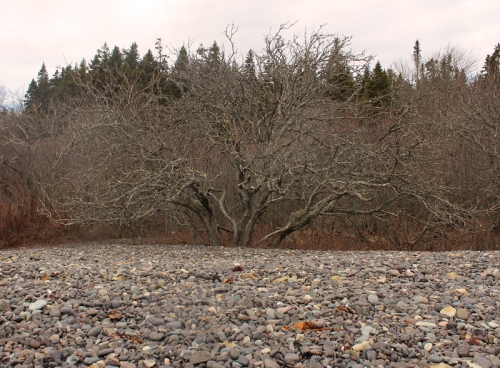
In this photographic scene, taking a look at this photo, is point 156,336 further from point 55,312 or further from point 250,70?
point 250,70

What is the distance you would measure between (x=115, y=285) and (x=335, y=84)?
8.29m

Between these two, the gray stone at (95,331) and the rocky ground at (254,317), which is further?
the gray stone at (95,331)

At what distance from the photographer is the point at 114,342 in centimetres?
381

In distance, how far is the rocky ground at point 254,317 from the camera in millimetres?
3514

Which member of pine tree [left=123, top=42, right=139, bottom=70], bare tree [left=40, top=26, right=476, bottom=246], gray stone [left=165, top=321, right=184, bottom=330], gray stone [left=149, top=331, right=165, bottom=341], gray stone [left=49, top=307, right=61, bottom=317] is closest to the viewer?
gray stone [left=149, top=331, right=165, bottom=341]

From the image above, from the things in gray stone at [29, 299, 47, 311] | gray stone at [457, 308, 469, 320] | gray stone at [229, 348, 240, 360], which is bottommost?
gray stone at [229, 348, 240, 360]

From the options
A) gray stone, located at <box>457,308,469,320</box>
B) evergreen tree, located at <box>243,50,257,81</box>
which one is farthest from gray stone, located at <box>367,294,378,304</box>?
evergreen tree, located at <box>243,50,257,81</box>

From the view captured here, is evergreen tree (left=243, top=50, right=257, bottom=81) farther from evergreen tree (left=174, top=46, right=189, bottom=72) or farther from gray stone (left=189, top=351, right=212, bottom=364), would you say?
gray stone (left=189, top=351, right=212, bottom=364)

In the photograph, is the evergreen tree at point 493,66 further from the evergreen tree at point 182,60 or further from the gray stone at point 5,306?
the gray stone at point 5,306

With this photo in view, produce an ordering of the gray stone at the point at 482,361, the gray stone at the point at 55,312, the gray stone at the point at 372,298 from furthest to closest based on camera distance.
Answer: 1. the gray stone at the point at 372,298
2. the gray stone at the point at 55,312
3. the gray stone at the point at 482,361

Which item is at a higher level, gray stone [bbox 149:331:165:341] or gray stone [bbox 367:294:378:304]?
gray stone [bbox 367:294:378:304]

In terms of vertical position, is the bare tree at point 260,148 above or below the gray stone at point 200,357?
above

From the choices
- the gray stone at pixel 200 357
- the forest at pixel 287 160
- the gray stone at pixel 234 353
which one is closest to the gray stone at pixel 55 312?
the gray stone at pixel 200 357

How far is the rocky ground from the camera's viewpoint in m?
3.51
